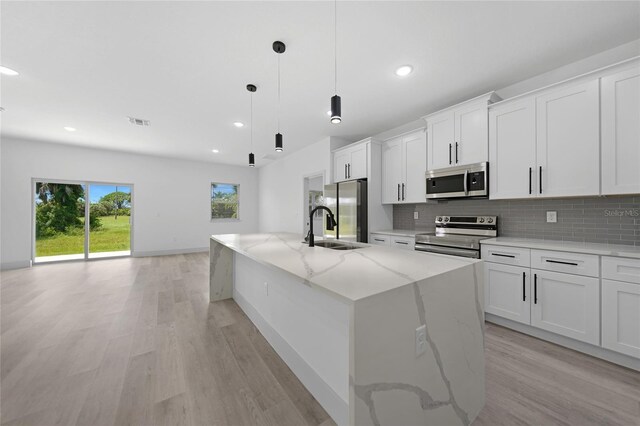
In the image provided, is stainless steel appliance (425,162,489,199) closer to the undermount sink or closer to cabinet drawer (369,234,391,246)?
cabinet drawer (369,234,391,246)

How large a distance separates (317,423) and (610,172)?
9.71 ft

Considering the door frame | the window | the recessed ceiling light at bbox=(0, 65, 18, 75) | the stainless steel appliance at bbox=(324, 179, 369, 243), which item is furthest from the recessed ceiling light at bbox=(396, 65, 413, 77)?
the door frame

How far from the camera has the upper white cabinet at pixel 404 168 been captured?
349 cm

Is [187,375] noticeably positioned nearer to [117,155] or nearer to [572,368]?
[572,368]

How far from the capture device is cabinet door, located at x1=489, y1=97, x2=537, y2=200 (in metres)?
2.44

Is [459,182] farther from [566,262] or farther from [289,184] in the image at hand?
[289,184]

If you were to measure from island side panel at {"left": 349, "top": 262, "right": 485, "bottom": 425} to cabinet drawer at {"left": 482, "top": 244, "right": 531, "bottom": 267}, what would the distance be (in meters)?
1.29

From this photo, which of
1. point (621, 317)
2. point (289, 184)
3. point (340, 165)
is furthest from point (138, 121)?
point (621, 317)

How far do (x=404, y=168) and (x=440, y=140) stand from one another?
0.68 meters

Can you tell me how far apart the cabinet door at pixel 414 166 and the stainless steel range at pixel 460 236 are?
18.8 inches

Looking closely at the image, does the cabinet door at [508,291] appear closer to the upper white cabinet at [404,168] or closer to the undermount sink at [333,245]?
the upper white cabinet at [404,168]

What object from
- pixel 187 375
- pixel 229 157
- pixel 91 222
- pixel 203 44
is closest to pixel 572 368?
pixel 187 375

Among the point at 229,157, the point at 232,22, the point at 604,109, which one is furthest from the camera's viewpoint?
the point at 229,157

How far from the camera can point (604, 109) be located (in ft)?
6.66
